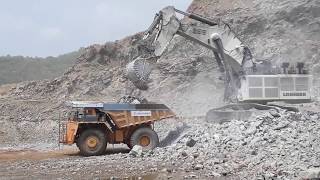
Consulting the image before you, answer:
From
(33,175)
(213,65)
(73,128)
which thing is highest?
(213,65)

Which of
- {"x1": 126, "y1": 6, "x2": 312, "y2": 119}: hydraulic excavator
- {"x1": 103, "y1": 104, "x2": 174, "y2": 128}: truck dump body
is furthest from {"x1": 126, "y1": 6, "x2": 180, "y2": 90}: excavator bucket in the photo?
{"x1": 103, "y1": 104, "x2": 174, "y2": 128}: truck dump body

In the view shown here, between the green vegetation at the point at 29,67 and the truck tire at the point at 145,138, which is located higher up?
the green vegetation at the point at 29,67

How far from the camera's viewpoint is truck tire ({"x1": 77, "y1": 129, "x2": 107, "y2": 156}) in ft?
52.3

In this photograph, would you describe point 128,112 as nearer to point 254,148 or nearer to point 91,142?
point 91,142

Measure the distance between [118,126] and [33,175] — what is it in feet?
12.9

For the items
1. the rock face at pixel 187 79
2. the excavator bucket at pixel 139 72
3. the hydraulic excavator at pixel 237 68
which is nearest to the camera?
the excavator bucket at pixel 139 72

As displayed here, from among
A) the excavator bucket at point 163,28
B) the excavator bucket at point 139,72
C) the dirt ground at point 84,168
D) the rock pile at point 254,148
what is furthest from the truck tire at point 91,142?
the excavator bucket at point 163,28

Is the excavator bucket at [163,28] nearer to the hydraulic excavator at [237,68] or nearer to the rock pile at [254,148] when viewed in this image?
the hydraulic excavator at [237,68]

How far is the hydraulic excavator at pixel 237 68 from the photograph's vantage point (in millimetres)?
17984

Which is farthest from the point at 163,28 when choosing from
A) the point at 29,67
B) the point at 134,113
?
the point at 29,67

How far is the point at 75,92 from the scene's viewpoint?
34531 millimetres

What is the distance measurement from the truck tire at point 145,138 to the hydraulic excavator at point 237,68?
2593 mm

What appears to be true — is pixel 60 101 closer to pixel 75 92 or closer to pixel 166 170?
pixel 75 92

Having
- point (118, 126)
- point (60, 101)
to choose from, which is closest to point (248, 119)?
point (118, 126)
